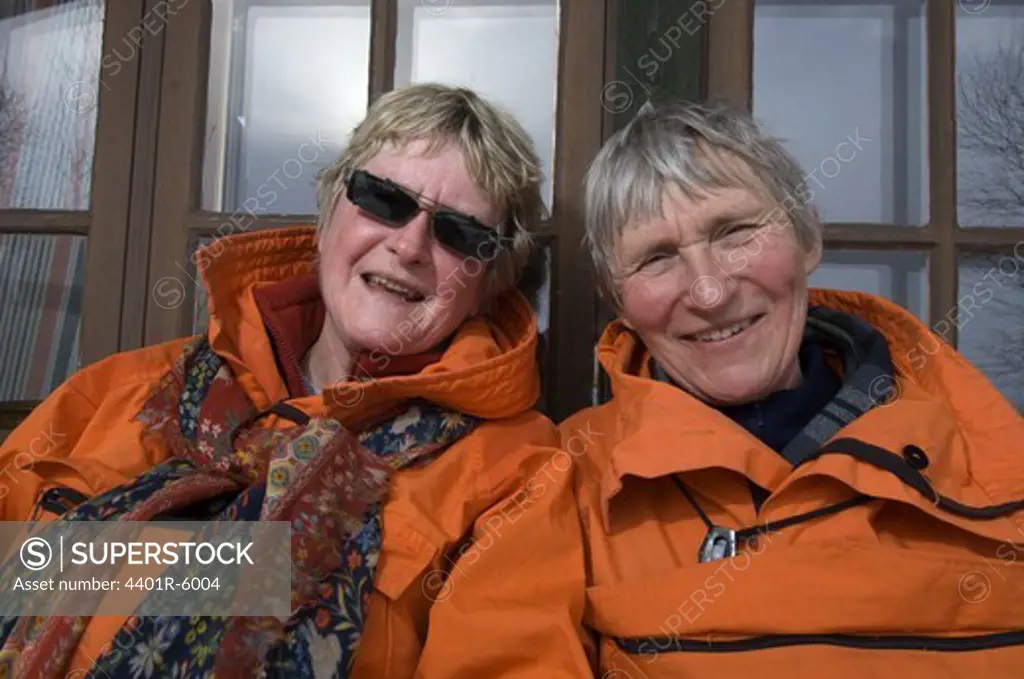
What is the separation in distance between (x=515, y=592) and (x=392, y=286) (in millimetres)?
676

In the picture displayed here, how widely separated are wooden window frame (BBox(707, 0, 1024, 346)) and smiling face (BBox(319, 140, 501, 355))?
2.73 ft

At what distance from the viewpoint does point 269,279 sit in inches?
73.4

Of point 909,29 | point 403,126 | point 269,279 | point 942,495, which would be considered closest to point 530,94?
point 403,126

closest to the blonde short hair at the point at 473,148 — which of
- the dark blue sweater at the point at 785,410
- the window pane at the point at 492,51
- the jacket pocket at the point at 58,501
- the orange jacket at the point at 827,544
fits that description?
the window pane at the point at 492,51

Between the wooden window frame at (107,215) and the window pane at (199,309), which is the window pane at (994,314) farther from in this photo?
the wooden window frame at (107,215)

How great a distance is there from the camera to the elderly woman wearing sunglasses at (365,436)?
1285 mm

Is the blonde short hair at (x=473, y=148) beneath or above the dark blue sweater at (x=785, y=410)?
above

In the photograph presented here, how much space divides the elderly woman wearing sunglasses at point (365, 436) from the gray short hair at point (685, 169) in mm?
213

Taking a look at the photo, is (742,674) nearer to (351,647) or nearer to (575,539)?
(575,539)

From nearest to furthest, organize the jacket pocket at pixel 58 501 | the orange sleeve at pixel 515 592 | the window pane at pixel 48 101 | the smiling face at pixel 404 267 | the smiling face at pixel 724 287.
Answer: the orange sleeve at pixel 515 592
the jacket pocket at pixel 58 501
the smiling face at pixel 724 287
the smiling face at pixel 404 267
the window pane at pixel 48 101

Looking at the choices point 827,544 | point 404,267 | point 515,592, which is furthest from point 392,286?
point 827,544

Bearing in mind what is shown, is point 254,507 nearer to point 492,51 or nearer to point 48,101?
point 492,51

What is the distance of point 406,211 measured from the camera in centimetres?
164

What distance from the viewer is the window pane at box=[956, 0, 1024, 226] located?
2078mm
